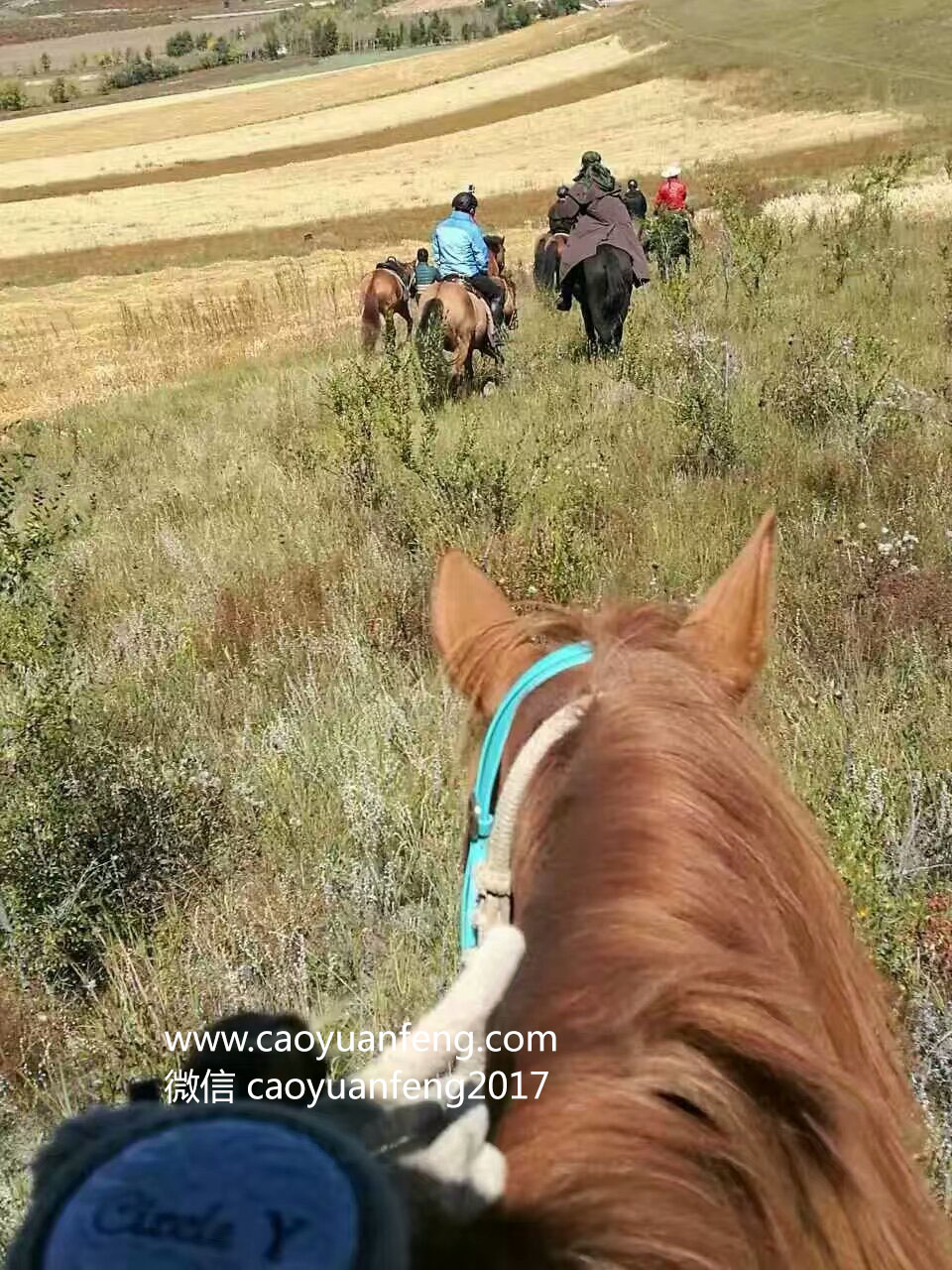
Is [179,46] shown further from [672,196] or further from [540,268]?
[672,196]

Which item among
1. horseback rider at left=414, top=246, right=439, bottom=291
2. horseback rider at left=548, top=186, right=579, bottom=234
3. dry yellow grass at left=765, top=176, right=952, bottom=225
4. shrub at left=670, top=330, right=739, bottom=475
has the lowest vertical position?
shrub at left=670, top=330, right=739, bottom=475

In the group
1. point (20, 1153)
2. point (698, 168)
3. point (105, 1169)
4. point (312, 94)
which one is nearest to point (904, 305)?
point (20, 1153)

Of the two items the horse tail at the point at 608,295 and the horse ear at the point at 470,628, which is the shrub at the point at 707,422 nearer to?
the horse tail at the point at 608,295

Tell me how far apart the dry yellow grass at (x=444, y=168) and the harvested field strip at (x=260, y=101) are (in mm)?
19862

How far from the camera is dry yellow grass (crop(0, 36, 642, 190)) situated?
56.7 m

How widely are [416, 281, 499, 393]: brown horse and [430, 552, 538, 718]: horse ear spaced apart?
801 cm

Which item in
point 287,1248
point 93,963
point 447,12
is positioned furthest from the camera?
point 447,12

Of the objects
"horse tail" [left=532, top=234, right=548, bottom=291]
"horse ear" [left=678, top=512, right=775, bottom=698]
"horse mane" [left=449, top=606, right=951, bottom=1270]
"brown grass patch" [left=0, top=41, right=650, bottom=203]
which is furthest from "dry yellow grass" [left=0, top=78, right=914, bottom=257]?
"horse mane" [left=449, top=606, right=951, bottom=1270]

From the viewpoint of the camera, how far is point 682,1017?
2.77ft

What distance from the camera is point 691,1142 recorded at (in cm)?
80

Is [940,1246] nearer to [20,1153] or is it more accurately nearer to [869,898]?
[869,898]

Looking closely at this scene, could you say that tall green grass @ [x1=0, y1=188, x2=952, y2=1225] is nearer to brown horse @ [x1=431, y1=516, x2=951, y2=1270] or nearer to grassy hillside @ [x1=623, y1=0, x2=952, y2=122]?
brown horse @ [x1=431, y1=516, x2=951, y2=1270]

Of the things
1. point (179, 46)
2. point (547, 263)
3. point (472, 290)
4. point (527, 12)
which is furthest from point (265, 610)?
point (179, 46)

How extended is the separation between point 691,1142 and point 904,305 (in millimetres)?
9172
